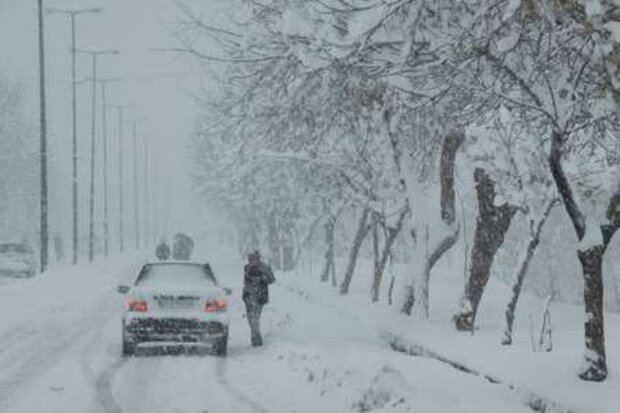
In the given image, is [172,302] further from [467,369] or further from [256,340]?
[467,369]

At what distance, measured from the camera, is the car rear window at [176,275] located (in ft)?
64.2

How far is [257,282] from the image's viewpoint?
20609 millimetres

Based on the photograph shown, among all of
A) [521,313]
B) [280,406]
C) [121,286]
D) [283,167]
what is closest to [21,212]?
[283,167]

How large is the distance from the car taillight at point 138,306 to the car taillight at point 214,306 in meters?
0.97

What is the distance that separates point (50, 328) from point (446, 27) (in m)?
14.9

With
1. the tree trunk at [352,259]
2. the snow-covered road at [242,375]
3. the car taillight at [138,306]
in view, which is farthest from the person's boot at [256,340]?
the tree trunk at [352,259]

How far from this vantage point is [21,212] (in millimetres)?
93375

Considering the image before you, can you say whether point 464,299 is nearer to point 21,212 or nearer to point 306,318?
point 306,318

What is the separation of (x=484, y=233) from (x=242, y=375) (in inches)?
235

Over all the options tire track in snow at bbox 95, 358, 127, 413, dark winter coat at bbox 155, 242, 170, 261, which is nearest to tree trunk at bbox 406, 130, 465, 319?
tire track in snow at bbox 95, 358, 127, 413

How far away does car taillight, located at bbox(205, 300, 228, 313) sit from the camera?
1876cm

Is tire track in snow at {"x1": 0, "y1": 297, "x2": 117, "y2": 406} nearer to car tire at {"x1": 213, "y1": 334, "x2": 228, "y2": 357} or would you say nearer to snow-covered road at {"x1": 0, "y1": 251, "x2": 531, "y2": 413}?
snow-covered road at {"x1": 0, "y1": 251, "x2": 531, "y2": 413}

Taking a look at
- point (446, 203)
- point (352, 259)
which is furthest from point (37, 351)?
point (352, 259)

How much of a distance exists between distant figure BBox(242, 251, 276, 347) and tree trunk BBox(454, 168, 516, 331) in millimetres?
3427
